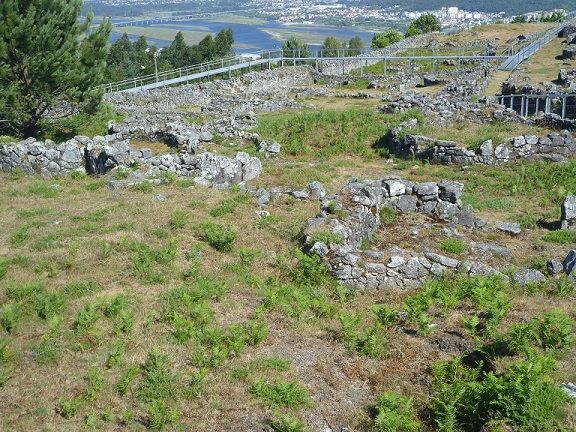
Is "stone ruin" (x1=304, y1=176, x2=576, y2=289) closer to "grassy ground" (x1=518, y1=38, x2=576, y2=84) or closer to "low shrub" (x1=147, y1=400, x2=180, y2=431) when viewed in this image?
"low shrub" (x1=147, y1=400, x2=180, y2=431)

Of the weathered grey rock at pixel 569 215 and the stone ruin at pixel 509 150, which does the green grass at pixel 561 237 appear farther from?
the stone ruin at pixel 509 150

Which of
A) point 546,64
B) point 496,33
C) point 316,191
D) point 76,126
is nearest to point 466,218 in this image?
point 316,191

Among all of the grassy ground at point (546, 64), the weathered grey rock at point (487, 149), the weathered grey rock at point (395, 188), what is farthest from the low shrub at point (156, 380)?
the grassy ground at point (546, 64)

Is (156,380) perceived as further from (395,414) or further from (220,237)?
(220,237)

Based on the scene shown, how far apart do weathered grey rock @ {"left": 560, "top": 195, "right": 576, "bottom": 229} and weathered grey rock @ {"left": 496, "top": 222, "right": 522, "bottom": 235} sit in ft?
3.88

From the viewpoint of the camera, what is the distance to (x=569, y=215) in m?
15.7

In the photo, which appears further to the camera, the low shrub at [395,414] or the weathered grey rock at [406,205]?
the weathered grey rock at [406,205]

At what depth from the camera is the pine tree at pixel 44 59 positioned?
76.4ft

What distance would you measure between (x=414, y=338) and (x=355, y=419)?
7.96ft

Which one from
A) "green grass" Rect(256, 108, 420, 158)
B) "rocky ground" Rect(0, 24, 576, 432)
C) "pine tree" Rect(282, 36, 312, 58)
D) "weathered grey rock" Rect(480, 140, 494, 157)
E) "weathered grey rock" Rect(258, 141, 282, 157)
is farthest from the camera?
"pine tree" Rect(282, 36, 312, 58)

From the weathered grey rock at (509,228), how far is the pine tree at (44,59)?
18.2m

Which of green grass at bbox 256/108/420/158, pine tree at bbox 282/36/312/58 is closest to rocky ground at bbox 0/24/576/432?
green grass at bbox 256/108/420/158

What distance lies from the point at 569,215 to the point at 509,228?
5.42 ft

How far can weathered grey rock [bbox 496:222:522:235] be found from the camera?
1564 cm
